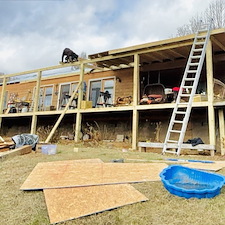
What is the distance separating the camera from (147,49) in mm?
7578

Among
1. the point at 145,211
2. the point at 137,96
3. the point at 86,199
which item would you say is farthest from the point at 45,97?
the point at 145,211

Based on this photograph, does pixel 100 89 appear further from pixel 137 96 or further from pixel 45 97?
pixel 45 97

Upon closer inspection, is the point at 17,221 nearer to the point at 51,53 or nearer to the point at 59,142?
the point at 59,142

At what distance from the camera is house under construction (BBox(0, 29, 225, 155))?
674cm

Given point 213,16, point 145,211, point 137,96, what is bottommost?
point 145,211

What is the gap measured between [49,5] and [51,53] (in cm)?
3980

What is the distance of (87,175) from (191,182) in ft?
4.28

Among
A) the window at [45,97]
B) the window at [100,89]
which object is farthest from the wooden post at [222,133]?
the window at [45,97]

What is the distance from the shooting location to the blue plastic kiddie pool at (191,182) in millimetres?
1932

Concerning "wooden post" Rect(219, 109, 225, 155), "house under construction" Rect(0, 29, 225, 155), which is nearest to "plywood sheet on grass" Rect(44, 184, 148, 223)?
"house under construction" Rect(0, 29, 225, 155)

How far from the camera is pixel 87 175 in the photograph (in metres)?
2.85

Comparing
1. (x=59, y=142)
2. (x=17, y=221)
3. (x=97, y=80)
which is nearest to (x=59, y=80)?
(x=97, y=80)

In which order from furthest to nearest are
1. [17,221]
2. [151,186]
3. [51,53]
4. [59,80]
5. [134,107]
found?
[51,53] → [59,80] → [134,107] → [151,186] → [17,221]

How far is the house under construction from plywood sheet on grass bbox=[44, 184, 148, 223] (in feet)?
12.7
